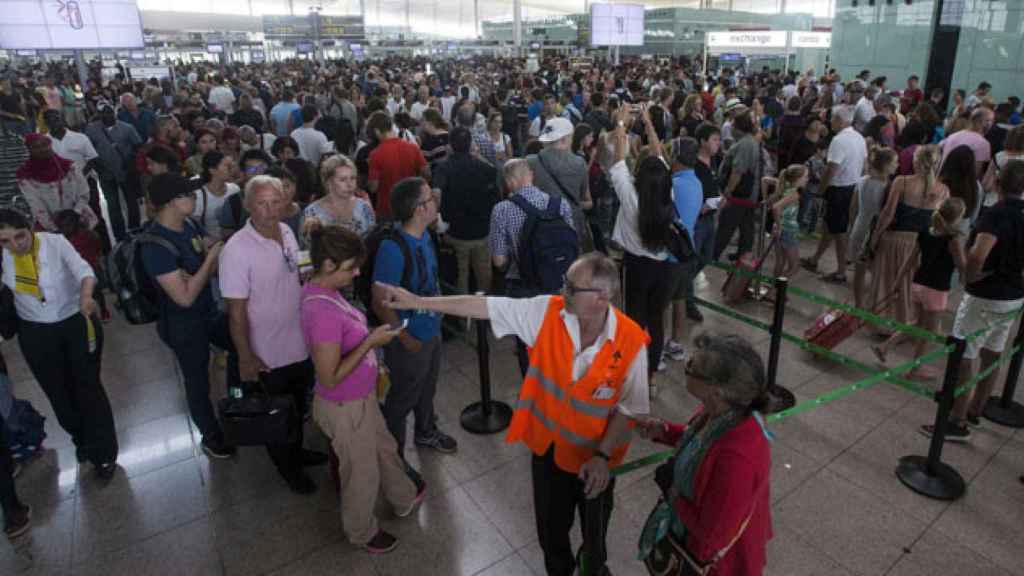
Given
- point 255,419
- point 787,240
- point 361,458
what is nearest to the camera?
point 361,458

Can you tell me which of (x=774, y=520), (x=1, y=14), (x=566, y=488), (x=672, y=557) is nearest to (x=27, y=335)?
(x=566, y=488)

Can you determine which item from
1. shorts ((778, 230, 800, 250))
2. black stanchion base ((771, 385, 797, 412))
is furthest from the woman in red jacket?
shorts ((778, 230, 800, 250))

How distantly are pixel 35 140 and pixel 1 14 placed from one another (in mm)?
7977

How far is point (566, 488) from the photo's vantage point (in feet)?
7.86

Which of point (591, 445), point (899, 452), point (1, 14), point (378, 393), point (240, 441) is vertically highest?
point (1, 14)

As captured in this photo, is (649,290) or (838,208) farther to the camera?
(838,208)

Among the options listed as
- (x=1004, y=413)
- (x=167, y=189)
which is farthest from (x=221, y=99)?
(x=1004, y=413)

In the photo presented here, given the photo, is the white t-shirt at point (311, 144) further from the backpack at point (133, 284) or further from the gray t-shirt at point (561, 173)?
the backpack at point (133, 284)

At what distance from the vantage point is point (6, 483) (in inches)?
127

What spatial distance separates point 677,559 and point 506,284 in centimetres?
242

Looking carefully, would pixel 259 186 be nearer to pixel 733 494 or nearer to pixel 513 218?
pixel 513 218

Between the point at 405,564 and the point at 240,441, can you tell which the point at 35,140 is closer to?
the point at 240,441

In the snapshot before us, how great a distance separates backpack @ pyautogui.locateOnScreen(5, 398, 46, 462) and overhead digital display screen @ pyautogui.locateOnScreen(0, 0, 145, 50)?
10.4 meters

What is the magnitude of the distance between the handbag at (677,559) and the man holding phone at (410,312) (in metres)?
1.53
